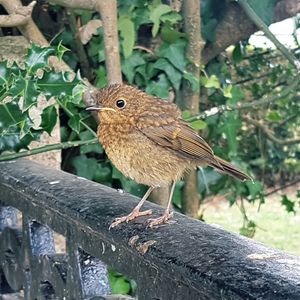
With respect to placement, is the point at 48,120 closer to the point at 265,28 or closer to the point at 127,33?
the point at 127,33

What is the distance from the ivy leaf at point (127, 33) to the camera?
104 inches

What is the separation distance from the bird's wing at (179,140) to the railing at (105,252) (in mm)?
153

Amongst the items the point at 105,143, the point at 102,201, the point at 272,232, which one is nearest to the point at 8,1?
the point at 105,143

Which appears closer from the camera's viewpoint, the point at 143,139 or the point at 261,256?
the point at 261,256

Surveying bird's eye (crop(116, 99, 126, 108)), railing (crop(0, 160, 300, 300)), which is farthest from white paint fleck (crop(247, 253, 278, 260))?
bird's eye (crop(116, 99, 126, 108))

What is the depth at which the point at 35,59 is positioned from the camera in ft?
6.08

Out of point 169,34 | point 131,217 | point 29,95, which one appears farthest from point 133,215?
point 169,34

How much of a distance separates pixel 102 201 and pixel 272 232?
633cm

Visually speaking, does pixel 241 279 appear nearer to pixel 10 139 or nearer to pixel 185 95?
pixel 10 139

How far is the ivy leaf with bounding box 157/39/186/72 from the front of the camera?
272 cm

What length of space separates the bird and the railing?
0.26ft

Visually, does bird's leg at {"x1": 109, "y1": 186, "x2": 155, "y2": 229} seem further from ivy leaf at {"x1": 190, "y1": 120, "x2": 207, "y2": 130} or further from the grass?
the grass

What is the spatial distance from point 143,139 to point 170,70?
3.06ft

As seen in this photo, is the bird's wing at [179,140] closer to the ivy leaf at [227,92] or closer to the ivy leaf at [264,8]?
the ivy leaf at [264,8]
